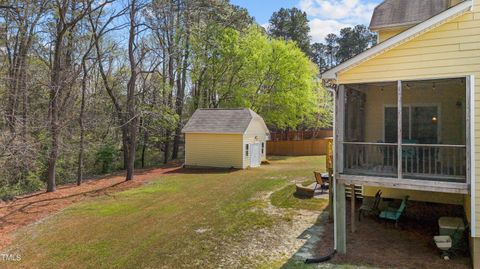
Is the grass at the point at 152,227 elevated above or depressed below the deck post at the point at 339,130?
below

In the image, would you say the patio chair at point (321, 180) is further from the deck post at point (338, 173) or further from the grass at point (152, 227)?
the deck post at point (338, 173)

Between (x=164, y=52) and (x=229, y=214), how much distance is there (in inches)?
731

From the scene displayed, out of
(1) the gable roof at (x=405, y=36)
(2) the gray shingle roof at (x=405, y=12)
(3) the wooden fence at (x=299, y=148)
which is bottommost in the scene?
(3) the wooden fence at (x=299, y=148)

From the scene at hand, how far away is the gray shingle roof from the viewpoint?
12805 mm

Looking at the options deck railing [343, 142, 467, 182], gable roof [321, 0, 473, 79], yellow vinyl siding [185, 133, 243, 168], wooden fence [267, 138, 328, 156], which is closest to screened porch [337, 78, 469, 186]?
deck railing [343, 142, 467, 182]

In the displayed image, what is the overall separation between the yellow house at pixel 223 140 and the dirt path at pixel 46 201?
13.4ft

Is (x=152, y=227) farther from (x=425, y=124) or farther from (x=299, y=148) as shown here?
(x=299, y=148)

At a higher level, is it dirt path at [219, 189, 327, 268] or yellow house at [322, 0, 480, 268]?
yellow house at [322, 0, 480, 268]

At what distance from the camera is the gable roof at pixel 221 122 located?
77.5 ft

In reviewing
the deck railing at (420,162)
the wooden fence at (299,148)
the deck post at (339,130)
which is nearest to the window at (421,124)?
the deck railing at (420,162)

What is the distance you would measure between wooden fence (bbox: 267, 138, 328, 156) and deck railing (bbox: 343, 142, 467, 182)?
24370 mm

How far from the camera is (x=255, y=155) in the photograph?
82.9ft

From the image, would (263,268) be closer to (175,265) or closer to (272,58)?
(175,265)

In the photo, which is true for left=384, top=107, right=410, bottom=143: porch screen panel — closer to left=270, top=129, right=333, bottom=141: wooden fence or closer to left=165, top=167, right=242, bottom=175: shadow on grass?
left=165, top=167, right=242, bottom=175: shadow on grass
